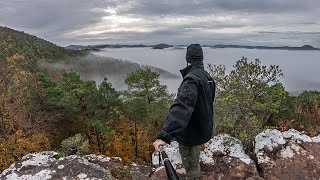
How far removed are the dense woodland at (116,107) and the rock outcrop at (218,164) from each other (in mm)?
11617

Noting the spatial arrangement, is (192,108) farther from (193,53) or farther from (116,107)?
(116,107)

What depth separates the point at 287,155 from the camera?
25.8 ft

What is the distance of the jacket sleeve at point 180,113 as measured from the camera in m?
3.84

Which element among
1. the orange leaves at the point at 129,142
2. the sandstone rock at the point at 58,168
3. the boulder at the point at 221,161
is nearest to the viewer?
the sandstone rock at the point at 58,168

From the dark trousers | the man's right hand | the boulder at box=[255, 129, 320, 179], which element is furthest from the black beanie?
the boulder at box=[255, 129, 320, 179]

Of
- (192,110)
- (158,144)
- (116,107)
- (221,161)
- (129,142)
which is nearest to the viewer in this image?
(158,144)

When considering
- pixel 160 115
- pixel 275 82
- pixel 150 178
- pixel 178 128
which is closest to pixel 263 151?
pixel 150 178

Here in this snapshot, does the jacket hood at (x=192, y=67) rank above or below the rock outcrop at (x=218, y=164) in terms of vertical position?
above

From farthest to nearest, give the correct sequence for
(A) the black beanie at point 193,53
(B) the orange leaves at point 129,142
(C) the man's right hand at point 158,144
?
(B) the orange leaves at point 129,142 < (A) the black beanie at point 193,53 < (C) the man's right hand at point 158,144

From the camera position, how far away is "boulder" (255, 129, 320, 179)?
737cm

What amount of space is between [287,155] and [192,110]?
4.82m

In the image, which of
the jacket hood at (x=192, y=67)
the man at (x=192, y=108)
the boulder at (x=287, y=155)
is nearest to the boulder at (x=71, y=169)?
the man at (x=192, y=108)

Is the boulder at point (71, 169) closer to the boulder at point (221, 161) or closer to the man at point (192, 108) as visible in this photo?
the boulder at point (221, 161)

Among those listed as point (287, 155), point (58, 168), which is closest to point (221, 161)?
point (287, 155)
